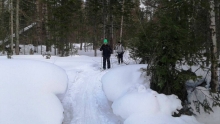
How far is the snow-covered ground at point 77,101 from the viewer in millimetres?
4895

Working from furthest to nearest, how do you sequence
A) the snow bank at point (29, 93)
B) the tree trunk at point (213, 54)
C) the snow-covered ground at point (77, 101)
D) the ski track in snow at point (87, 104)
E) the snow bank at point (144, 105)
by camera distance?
the tree trunk at point (213, 54) < the ski track in snow at point (87, 104) < the snow bank at point (144, 105) < the snow-covered ground at point (77, 101) < the snow bank at point (29, 93)

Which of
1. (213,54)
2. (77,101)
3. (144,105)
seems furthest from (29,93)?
(213,54)

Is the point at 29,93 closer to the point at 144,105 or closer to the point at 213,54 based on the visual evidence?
the point at 144,105

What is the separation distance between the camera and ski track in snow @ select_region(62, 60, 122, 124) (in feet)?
19.0

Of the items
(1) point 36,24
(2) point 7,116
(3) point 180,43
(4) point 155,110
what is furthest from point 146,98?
(1) point 36,24

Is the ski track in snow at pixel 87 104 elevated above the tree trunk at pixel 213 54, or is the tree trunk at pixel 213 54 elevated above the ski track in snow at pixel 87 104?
the tree trunk at pixel 213 54

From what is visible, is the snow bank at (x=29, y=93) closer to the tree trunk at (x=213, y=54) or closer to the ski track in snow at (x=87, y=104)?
the ski track in snow at (x=87, y=104)

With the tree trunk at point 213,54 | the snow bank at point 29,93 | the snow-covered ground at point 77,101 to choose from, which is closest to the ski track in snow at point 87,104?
the snow-covered ground at point 77,101

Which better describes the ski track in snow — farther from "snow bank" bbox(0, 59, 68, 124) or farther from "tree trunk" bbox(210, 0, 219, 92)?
"tree trunk" bbox(210, 0, 219, 92)

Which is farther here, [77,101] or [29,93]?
[77,101]

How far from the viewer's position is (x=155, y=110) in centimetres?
563

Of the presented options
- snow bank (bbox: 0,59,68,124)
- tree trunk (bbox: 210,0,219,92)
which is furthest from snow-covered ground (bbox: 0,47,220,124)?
tree trunk (bbox: 210,0,219,92)

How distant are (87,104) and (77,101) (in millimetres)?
456

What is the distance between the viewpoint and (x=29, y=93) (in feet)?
17.8
